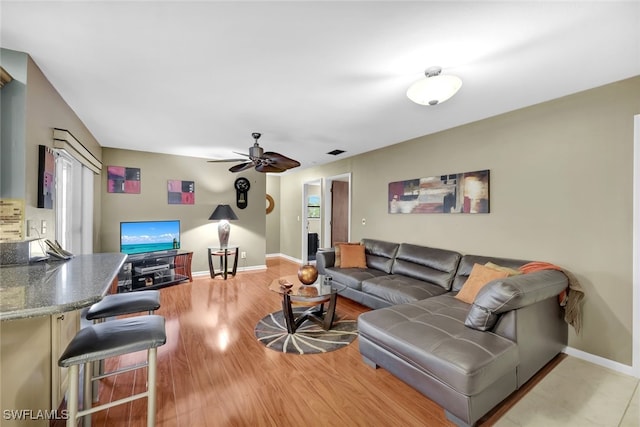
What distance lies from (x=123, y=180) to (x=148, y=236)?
1.10 metres

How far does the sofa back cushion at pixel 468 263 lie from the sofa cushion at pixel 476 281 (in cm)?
33

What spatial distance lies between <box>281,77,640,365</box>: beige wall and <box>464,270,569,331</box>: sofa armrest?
69cm

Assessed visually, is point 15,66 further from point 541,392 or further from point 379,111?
point 541,392

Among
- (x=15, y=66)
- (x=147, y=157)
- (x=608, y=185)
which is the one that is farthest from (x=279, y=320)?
(x=147, y=157)

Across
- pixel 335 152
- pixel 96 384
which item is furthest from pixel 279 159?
pixel 96 384

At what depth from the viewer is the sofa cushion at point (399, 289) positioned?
9.68 feet

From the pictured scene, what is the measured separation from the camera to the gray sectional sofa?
1.60 m

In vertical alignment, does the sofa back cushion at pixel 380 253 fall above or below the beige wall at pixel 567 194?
below

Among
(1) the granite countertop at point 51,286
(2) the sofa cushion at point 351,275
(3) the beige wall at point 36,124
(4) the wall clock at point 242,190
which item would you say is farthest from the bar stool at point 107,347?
(4) the wall clock at point 242,190

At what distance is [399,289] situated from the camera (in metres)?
3.06

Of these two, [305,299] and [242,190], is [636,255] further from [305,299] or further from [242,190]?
[242,190]

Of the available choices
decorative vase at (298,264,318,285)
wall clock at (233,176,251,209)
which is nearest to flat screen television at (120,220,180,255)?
wall clock at (233,176,251,209)

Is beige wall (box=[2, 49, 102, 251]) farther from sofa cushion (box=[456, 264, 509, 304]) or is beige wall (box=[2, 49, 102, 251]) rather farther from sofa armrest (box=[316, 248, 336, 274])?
sofa cushion (box=[456, 264, 509, 304])

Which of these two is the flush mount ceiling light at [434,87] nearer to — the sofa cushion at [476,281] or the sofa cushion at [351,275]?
the sofa cushion at [476,281]
